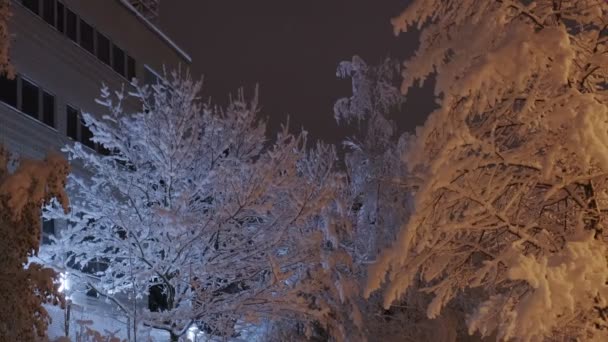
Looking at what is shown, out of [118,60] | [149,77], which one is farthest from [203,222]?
[149,77]

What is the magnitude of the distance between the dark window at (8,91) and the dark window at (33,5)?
2.11 m

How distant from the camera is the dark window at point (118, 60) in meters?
25.3

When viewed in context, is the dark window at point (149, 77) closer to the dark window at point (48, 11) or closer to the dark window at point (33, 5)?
the dark window at point (48, 11)

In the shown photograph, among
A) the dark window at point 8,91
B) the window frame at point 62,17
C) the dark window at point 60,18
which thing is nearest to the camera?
the dark window at point 8,91

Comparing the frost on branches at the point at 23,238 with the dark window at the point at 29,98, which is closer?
the frost on branches at the point at 23,238

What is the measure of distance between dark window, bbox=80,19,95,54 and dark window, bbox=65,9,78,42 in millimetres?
352

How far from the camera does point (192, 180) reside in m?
17.3

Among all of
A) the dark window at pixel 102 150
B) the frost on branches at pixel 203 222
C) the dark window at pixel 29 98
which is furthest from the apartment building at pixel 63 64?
the frost on branches at pixel 203 222

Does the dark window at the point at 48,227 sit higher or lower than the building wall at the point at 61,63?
lower

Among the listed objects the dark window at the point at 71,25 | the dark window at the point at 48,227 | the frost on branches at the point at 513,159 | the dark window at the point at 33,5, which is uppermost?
the dark window at the point at 71,25

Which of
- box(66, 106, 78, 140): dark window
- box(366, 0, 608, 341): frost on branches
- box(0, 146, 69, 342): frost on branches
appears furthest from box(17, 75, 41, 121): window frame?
box(366, 0, 608, 341): frost on branches

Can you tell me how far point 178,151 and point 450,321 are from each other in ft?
22.2

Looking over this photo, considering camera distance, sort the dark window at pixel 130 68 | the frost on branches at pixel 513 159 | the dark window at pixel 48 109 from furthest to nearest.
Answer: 1. the dark window at pixel 130 68
2. the dark window at pixel 48 109
3. the frost on branches at pixel 513 159

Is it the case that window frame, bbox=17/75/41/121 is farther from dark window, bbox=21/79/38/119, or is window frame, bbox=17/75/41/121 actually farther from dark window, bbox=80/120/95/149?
dark window, bbox=80/120/95/149
